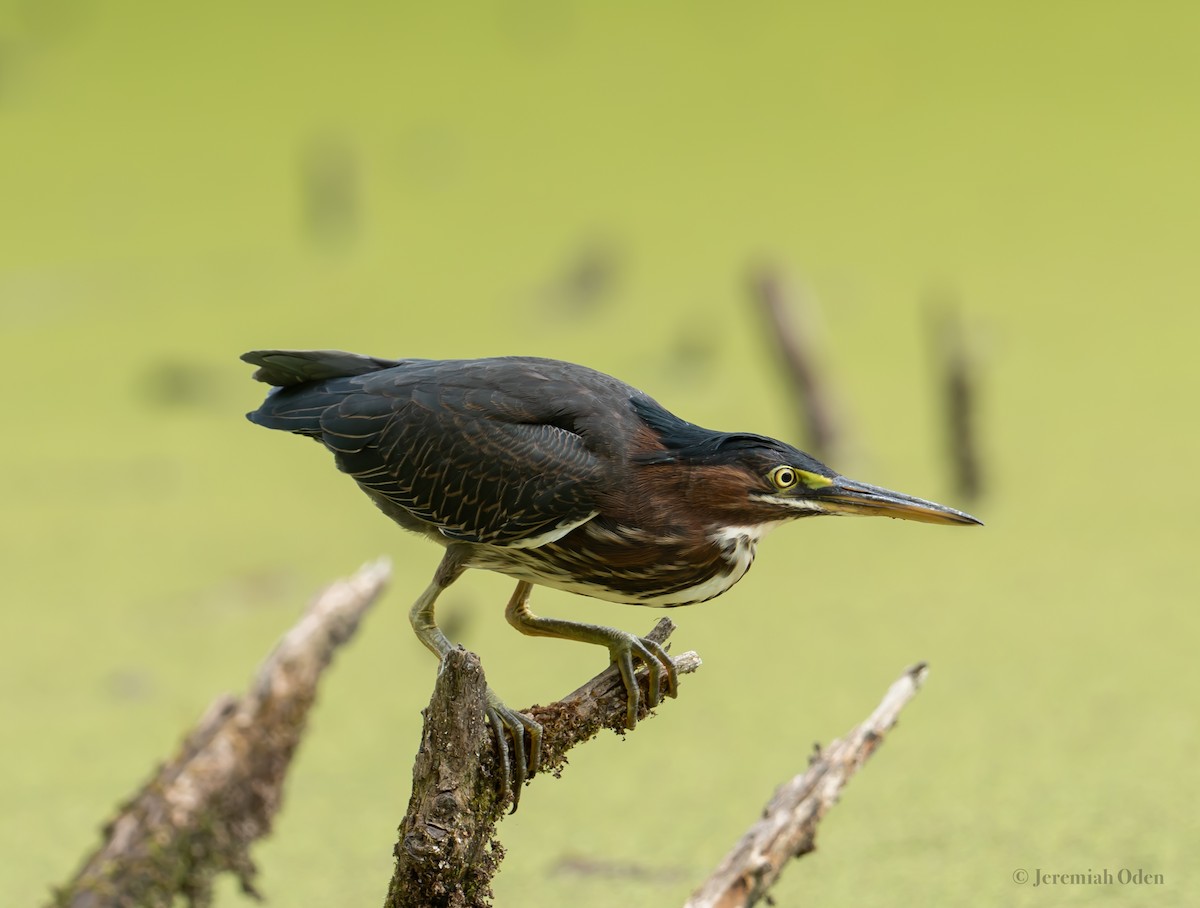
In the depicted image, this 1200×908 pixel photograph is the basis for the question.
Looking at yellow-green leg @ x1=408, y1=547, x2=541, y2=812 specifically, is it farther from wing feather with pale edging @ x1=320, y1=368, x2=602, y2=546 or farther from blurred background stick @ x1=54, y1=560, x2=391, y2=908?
blurred background stick @ x1=54, y1=560, x2=391, y2=908

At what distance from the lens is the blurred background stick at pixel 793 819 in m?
2.12

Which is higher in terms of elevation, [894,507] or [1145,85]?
[1145,85]

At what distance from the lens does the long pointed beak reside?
2.22 m

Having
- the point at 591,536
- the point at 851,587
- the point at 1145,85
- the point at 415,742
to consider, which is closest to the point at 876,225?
the point at 1145,85

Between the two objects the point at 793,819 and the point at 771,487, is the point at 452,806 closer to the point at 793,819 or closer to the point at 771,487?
the point at 793,819

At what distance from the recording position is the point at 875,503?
7.30ft

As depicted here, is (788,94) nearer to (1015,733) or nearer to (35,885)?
(1015,733)

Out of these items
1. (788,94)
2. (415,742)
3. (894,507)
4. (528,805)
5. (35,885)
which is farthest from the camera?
(788,94)

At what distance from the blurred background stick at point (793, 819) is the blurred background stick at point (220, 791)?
39.3 inches

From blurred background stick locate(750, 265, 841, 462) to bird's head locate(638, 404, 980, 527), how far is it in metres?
2.39

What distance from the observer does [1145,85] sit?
616 centimetres

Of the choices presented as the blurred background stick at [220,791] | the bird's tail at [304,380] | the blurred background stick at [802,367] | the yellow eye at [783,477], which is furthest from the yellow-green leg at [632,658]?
the blurred background stick at [802,367]

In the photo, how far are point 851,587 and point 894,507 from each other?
1.88 m
